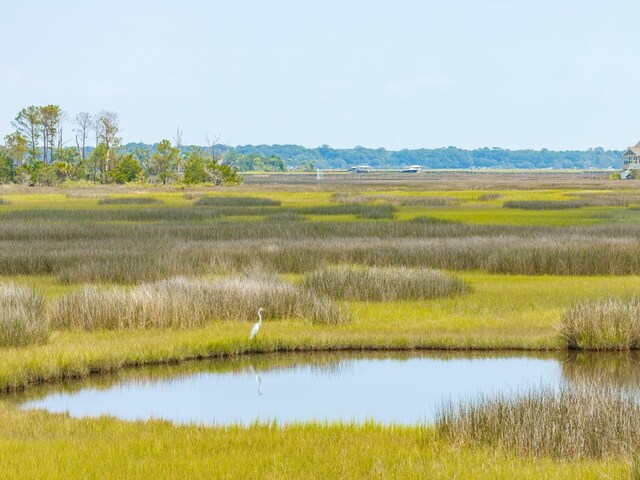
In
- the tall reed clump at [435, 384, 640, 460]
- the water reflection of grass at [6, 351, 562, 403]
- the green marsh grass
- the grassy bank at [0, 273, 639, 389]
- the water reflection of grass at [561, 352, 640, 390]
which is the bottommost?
the water reflection of grass at [6, 351, 562, 403]

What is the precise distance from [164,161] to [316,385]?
382ft

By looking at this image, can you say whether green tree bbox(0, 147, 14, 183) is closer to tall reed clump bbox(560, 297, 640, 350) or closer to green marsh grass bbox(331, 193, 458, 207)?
green marsh grass bbox(331, 193, 458, 207)

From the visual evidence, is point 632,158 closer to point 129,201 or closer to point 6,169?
point 6,169

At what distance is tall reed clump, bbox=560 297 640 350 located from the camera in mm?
19688

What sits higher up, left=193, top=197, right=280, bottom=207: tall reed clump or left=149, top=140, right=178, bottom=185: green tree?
left=149, top=140, right=178, bottom=185: green tree

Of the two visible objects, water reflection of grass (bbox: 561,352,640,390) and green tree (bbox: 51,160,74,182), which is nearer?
water reflection of grass (bbox: 561,352,640,390)

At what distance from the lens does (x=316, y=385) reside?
17.3 metres

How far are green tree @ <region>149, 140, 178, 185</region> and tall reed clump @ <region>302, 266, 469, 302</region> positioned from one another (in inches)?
4193

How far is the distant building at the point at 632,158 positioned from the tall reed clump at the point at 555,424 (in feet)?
488

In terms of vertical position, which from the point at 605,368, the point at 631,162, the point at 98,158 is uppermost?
the point at 631,162

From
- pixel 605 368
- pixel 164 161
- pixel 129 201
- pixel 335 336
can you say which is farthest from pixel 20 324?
pixel 164 161

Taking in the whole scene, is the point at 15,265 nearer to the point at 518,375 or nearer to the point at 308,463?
the point at 518,375

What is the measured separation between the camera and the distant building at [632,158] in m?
156

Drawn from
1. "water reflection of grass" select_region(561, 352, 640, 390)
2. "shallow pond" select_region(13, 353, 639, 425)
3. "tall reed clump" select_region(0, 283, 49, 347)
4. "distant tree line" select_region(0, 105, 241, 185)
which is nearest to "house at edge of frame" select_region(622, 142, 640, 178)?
"distant tree line" select_region(0, 105, 241, 185)
